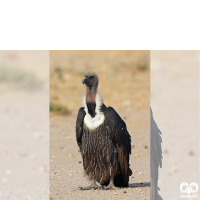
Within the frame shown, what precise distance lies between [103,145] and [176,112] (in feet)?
21.5

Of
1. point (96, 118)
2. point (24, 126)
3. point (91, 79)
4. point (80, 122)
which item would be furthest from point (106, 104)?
point (91, 79)

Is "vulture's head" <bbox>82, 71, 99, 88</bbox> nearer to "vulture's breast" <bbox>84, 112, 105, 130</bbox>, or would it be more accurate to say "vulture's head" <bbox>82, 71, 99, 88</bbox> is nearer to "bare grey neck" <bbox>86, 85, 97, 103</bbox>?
"bare grey neck" <bbox>86, 85, 97, 103</bbox>

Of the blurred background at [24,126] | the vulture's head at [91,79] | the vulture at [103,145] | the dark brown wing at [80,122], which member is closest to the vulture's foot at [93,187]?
the vulture at [103,145]

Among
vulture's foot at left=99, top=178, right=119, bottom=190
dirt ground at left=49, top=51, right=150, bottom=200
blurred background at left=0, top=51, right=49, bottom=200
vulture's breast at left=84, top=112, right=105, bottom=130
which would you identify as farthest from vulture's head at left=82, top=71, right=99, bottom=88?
blurred background at left=0, top=51, right=49, bottom=200

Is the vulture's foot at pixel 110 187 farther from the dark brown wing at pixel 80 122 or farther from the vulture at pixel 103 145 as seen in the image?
the dark brown wing at pixel 80 122

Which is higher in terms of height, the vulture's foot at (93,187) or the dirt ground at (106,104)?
the dirt ground at (106,104)

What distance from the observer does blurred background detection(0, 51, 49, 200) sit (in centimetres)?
632

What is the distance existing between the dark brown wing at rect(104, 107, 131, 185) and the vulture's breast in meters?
0.05

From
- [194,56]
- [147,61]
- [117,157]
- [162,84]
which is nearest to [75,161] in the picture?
[117,157]

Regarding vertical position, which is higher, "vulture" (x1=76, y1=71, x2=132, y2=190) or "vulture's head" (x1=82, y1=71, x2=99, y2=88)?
"vulture's head" (x1=82, y1=71, x2=99, y2=88)

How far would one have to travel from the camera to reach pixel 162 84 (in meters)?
12.7

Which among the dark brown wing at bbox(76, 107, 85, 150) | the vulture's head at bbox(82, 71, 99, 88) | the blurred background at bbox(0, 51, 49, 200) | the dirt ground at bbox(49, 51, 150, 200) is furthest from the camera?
the blurred background at bbox(0, 51, 49, 200)

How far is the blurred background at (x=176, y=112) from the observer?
6902 mm
